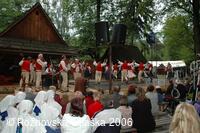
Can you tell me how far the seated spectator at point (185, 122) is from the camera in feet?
13.5

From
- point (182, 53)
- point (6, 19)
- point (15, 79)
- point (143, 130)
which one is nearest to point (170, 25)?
point (182, 53)

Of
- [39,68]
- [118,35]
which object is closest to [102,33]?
[118,35]

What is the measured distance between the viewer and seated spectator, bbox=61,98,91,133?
264 inches

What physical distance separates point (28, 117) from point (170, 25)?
192 feet

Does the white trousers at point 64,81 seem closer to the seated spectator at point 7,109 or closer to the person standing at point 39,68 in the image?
the person standing at point 39,68

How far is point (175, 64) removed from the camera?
59156 millimetres

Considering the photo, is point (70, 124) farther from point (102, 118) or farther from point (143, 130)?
point (143, 130)

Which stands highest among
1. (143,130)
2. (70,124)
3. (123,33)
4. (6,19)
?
(6,19)

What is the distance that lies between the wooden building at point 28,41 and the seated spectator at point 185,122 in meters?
23.3

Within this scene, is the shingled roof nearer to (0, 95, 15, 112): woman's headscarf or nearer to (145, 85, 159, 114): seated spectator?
(145, 85, 159, 114): seated spectator

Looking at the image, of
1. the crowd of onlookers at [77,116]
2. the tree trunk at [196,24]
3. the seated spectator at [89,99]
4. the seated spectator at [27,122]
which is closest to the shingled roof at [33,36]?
the tree trunk at [196,24]

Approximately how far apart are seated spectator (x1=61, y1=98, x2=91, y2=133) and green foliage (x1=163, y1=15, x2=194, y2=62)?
46786 mm

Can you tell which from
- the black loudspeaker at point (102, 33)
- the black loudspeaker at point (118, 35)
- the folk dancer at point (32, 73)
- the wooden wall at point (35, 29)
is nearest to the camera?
the black loudspeaker at point (102, 33)

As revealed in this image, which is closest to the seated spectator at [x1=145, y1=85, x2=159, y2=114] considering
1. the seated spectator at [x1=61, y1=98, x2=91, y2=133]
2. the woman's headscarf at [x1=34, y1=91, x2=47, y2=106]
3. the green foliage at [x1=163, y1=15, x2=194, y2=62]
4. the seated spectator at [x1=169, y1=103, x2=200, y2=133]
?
the woman's headscarf at [x1=34, y1=91, x2=47, y2=106]
